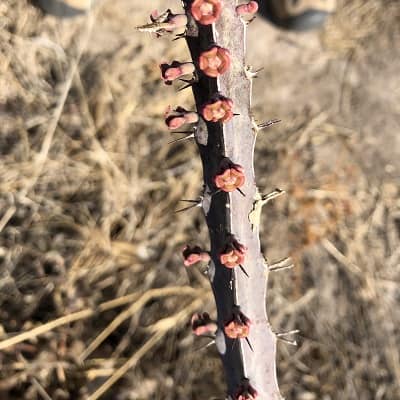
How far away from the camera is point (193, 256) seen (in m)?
0.96

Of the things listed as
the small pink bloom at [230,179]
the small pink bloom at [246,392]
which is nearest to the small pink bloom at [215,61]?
the small pink bloom at [230,179]

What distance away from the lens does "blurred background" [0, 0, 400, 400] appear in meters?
2.16

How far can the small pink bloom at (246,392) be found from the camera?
96 cm

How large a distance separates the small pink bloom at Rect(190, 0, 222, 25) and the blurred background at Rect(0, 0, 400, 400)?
1.48m


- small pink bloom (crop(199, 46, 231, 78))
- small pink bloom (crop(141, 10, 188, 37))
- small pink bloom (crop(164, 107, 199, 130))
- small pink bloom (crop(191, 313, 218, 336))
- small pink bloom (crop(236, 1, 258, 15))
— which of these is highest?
small pink bloom (crop(236, 1, 258, 15))

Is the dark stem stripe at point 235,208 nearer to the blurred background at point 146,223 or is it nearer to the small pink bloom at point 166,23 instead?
the small pink bloom at point 166,23

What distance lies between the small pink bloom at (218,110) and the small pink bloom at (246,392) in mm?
472

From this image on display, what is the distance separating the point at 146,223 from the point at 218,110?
1674 millimetres

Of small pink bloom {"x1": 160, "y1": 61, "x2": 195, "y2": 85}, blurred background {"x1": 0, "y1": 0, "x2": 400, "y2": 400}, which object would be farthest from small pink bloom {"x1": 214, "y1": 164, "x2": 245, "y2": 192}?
blurred background {"x1": 0, "y1": 0, "x2": 400, "y2": 400}

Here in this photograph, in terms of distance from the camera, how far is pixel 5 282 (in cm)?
213

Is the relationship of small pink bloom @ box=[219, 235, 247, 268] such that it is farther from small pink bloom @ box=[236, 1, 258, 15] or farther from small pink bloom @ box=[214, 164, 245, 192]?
small pink bloom @ box=[236, 1, 258, 15]

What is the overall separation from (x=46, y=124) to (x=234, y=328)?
5.65 feet

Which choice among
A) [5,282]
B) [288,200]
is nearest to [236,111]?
[5,282]

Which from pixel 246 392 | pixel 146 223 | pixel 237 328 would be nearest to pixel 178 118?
pixel 237 328
